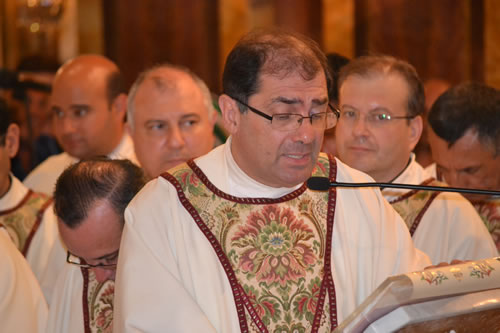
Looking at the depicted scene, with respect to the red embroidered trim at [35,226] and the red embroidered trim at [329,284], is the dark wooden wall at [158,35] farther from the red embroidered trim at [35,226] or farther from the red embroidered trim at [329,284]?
the red embroidered trim at [329,284]

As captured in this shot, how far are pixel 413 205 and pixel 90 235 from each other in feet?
5.67

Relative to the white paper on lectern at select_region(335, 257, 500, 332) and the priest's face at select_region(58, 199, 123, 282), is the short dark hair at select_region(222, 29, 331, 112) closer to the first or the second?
the priest's face at select_region(58, 199, 123, 282)

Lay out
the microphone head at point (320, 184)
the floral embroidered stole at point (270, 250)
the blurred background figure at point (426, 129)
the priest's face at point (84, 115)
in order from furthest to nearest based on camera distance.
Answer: the blurred background figure at point (426, 129), the priest's face at point (84, 115), the floral embroidered stole at point (270, 250), the microphone head at point (320, 184)

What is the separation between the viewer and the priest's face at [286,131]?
2.95 meters

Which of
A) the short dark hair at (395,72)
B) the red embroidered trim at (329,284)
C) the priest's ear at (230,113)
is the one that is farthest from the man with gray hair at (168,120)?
the red embroidered trim at (329,284)

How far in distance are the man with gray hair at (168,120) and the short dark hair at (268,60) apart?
1558mm

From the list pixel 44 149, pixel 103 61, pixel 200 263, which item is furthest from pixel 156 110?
pixel 44 149

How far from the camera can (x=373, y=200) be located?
325cm

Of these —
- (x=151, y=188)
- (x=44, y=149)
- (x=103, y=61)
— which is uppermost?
(x=103, y=61)

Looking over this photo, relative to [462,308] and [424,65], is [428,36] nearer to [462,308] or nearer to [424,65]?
[424,65]

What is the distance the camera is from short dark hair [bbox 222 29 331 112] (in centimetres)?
298

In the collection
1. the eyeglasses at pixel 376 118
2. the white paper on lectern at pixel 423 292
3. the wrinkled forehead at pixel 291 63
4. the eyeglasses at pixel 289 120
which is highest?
the wrinkled forehead at pixel 291 63

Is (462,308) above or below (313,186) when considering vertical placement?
below

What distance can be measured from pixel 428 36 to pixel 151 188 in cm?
472
